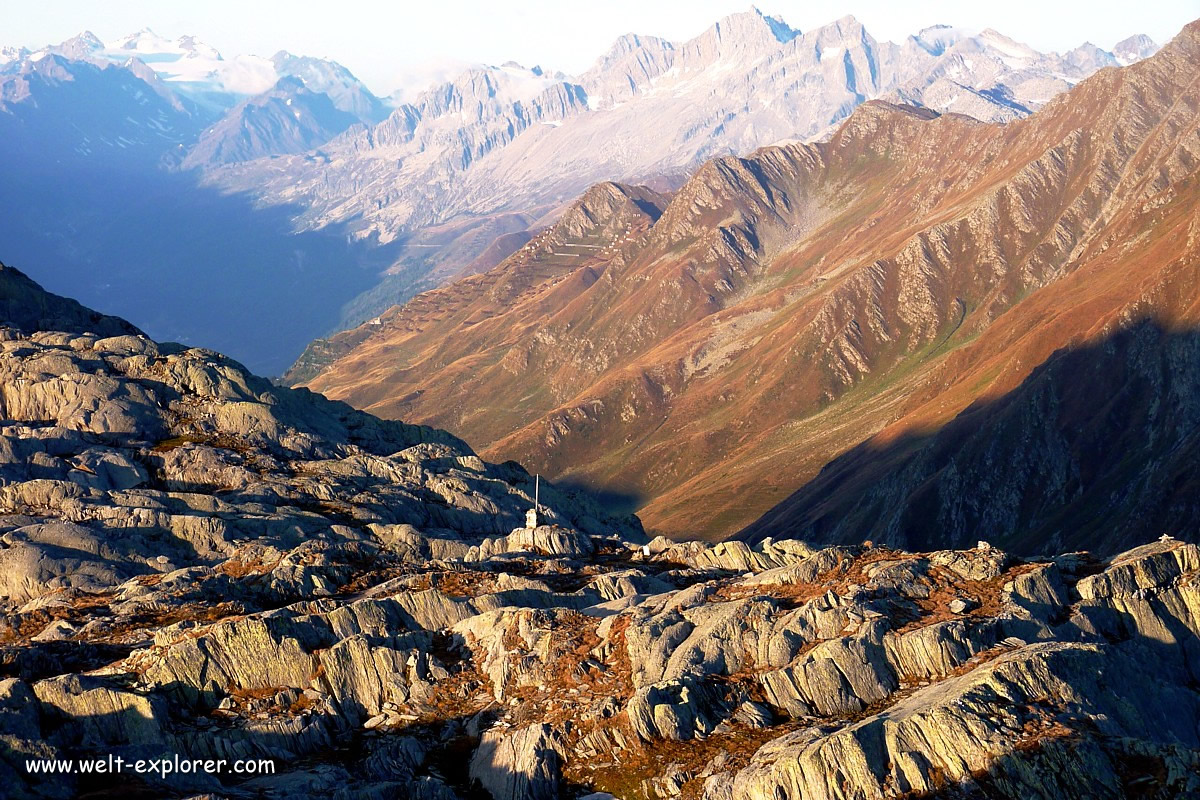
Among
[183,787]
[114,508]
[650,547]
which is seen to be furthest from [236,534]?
[183,787]

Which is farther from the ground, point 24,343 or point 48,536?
point 24,343

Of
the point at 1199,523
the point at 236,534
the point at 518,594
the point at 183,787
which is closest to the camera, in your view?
the point at 183,787

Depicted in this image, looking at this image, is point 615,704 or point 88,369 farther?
point 88,369

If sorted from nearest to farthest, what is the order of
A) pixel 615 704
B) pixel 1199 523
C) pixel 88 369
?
pixel 615 704, pixel 88 369, pixel 1199 523

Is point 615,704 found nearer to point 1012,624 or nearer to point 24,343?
point 1012,624

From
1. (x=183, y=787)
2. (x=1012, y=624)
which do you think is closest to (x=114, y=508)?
(x=183, y=787)

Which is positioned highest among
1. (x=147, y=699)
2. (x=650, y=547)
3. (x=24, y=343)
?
(x=24, y=343)
